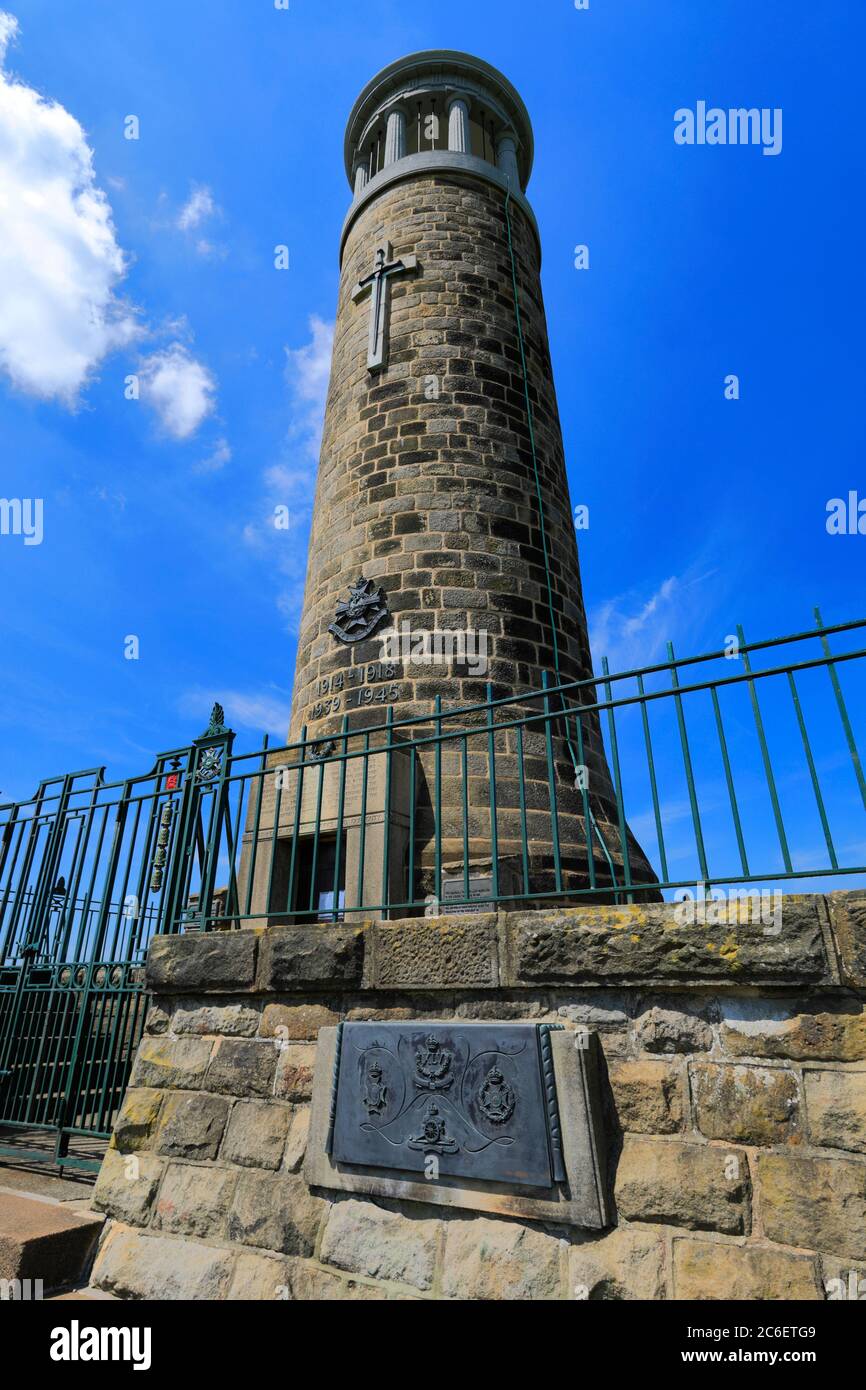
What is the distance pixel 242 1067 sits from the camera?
3.90m

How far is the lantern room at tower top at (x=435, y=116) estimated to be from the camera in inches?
405

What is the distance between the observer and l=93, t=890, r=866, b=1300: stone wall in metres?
2.54

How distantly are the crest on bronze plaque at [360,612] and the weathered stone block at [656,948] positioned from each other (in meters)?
4.35

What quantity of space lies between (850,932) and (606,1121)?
47.5 inches

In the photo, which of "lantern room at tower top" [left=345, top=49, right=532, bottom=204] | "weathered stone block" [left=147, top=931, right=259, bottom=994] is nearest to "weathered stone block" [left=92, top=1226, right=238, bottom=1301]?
"weathered stone block" [left=147, top=931, right=259, bottom=994]

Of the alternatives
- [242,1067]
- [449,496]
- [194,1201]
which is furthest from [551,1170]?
[449,496]

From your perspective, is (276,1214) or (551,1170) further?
(276,1214)

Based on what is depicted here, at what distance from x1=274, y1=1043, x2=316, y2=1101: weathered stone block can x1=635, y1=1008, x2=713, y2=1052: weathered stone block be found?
1676 millimetres

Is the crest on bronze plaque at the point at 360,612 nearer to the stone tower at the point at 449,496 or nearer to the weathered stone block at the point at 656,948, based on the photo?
the stone tower at the point at 449,496

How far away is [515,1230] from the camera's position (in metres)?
2.86

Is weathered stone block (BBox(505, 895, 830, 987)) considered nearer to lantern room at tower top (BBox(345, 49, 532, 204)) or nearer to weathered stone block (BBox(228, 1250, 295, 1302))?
weathered stone block (BBox(228, 1250, 295, 1302))

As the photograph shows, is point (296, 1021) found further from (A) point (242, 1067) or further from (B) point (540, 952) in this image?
(B) point (540, 952)

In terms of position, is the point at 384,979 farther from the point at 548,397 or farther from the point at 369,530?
the point at 548,397
